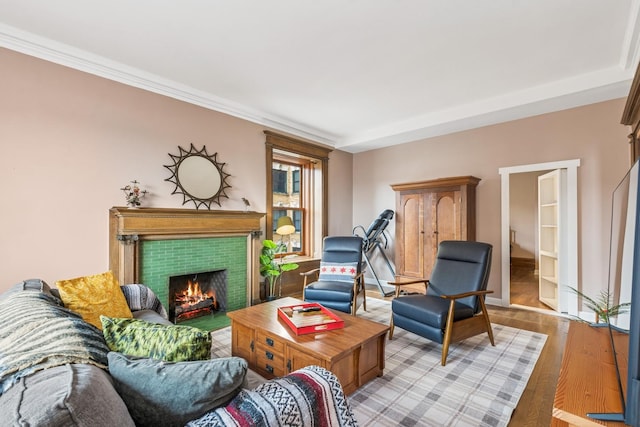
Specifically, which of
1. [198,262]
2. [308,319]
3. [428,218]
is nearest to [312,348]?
[308,319]

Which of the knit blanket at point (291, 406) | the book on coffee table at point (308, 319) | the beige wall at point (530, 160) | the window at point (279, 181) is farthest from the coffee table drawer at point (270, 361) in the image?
the beige wall at point (530, 160)

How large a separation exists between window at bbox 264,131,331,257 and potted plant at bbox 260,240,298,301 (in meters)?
0.63

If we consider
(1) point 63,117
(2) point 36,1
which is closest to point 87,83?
(1) point 63,117

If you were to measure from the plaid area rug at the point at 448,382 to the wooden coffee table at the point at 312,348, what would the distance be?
5.7 inches

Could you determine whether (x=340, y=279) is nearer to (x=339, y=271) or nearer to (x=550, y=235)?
(x=339, y=271)

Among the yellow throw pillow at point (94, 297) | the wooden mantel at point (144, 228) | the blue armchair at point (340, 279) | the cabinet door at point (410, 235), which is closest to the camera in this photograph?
the yellow throw pillow at point (94, 297)

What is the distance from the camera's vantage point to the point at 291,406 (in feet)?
3.16

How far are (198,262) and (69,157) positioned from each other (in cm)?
165

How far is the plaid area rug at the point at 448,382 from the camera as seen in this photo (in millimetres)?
1860

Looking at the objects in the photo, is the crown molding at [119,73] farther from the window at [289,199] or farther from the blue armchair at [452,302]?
the blue armchair at [452,302]

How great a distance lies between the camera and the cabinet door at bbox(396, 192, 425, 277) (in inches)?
182

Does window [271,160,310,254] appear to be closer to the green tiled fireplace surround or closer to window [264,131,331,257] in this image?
window [264,131,331,257]

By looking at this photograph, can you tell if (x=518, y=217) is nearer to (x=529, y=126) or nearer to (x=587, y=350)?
(x=529, y=126)

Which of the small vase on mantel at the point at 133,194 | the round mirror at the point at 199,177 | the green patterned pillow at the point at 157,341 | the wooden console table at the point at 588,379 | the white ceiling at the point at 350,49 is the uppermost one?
the white ceiling at the point at 350,49
